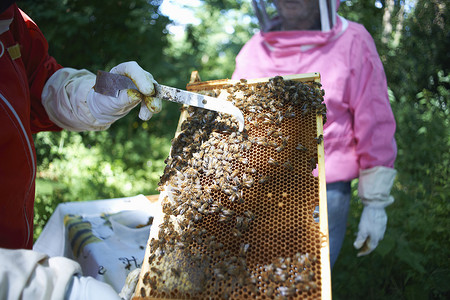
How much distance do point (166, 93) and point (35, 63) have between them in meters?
1.02

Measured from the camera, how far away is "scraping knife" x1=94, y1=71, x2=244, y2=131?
2.25 metres

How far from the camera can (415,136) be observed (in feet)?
23.1

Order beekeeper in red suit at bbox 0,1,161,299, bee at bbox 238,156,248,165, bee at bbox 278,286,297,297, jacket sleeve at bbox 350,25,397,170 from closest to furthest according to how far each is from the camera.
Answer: beekeeper in red suit at bbox 0,1,161,299 < bee at bbox 278,286,297,297 < bee at bbox 238,156,248,165 < jacket sleeve at bbox 350,25,397,170

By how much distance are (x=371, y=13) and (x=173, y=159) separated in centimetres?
928

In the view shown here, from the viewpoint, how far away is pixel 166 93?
228 centimetres

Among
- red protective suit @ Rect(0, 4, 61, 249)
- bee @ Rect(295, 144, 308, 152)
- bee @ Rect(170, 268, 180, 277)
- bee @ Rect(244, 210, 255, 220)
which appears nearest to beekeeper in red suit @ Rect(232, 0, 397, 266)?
bee @ Rect(295, 144, 308, 152)

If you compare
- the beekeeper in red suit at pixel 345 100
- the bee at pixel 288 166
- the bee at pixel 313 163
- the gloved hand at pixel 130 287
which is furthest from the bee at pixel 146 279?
the beekeeper in red suit at pixel 345 100

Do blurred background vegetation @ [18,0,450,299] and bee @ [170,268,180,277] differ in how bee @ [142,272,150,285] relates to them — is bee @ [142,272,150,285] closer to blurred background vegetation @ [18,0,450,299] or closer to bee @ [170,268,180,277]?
bee @ [170,268,180,277]

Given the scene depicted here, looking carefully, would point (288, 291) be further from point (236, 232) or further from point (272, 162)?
point (272, 162)

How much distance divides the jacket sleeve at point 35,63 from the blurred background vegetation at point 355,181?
6.66 ft

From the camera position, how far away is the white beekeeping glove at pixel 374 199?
3.15 meters

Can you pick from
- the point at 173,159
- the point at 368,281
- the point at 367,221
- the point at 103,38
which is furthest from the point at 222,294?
the point at 103,38

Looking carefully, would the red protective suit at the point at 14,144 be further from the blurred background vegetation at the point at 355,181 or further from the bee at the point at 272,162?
the blurred background vegetation at the point at 355,181

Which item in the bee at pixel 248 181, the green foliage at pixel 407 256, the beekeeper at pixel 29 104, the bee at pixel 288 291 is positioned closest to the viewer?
the bee at pixel 288 291
